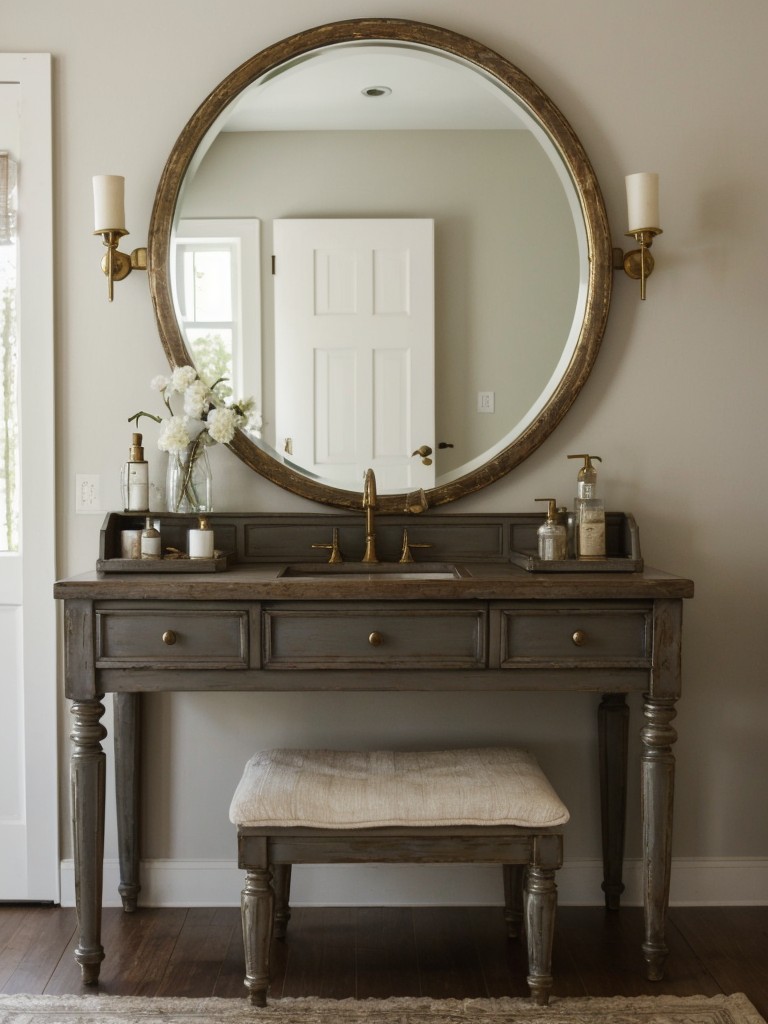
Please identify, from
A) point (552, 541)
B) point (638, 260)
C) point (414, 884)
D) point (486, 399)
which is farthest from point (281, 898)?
point (638, 260)

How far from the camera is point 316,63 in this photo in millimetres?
2283

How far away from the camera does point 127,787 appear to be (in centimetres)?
227

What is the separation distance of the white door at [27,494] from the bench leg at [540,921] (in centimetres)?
125

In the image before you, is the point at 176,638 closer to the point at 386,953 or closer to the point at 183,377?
the point at 183,377

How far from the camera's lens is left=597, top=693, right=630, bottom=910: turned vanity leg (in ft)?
7.46

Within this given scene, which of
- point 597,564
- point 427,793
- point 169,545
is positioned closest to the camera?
point 427,793

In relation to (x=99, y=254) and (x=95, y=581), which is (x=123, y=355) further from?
(x=95, y=581)

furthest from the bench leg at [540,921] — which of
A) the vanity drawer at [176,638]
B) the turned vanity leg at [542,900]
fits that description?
the vanity drawer at [176,638]

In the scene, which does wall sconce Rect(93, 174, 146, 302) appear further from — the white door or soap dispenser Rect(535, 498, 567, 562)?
soap dispenser Rect(535, 498, 567, 562)

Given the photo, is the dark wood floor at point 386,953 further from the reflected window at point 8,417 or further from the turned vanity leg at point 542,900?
the reflected window at point 8,417

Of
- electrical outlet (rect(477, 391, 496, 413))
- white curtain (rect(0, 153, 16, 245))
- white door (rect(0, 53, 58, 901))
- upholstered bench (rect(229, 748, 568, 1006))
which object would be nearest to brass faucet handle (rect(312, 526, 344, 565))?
electrical outlet (rect(477, 391, 496, 413))

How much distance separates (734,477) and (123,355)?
159 centimetres

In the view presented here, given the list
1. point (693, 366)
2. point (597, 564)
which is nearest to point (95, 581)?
point (597, 564)

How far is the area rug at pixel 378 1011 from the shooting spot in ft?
5.94
